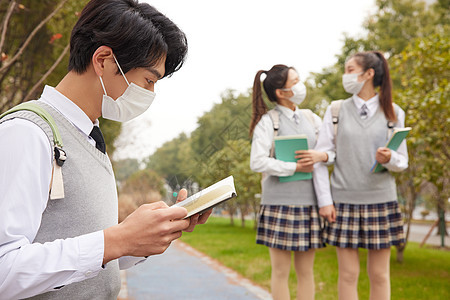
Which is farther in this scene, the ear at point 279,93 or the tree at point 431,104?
the tree at point 431,104

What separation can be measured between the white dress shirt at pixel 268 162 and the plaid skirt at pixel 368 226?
0.18 meters

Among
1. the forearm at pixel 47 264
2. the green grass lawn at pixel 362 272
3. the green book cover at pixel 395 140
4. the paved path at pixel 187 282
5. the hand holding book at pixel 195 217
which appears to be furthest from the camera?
the green grass lawn at pixel 362 272

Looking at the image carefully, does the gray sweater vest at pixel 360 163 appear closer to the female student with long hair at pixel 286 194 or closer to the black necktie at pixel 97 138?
the female student with long hair at pixel 286 194

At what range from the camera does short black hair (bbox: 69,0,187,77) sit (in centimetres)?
143

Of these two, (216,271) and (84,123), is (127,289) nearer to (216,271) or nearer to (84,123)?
(216,271)

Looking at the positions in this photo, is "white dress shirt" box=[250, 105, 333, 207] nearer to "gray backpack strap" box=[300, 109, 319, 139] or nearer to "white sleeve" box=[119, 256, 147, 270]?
"gray backpack strap" box=[300, 109, 319, 139]

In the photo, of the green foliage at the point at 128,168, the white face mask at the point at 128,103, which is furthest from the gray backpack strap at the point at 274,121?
the green foliage at the point at 128,168

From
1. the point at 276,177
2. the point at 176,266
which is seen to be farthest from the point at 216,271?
the point at 276,177

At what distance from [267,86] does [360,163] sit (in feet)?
3.04

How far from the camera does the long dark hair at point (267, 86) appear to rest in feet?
11.6

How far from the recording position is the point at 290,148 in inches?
131

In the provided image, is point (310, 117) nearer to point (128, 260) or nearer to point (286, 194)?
point (286, 194)

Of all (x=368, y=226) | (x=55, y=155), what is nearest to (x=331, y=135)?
(x=368, y=226)

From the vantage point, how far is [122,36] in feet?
4.69
